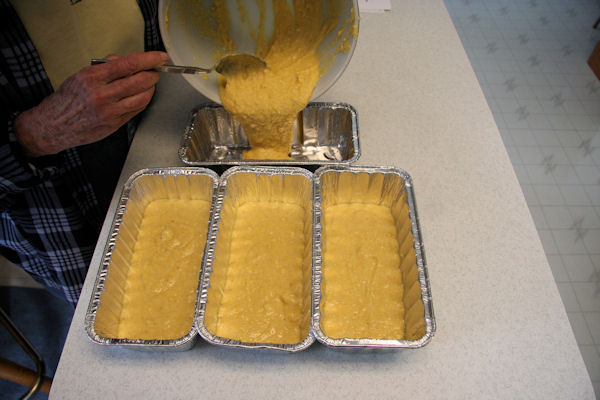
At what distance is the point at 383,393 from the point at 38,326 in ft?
4.93

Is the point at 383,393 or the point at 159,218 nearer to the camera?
the point at 383,393

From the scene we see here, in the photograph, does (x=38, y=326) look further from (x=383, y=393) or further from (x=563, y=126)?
(x=563, y=126)

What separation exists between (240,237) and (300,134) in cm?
44

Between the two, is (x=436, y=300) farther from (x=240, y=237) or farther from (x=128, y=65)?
(x=128, y=65)

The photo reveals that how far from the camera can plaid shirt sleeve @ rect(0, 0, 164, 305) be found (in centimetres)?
83

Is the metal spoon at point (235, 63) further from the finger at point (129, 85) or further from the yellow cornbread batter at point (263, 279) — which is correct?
the yellow cornbread batter at point (263, 279)

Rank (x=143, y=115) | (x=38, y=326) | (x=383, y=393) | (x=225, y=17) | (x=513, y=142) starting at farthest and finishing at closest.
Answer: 1. (x=513, y=142)
2. (x=38, y=326)
3. (x=143, y=115)
4. (x=225, y=17)
5. (x=383, y=393)

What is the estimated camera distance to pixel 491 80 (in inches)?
101

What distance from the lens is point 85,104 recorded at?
0.81 metres

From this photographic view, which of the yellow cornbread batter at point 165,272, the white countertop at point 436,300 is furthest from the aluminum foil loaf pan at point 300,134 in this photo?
the yellow cornbread batter at point 165,272

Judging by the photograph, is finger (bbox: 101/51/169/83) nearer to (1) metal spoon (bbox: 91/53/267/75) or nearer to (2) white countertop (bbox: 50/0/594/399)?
(1) metal spoon (bbox: 91/53/267/75)

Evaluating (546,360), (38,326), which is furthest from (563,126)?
(38,326)

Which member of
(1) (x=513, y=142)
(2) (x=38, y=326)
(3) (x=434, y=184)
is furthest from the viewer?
(1) (x=513, y=142)

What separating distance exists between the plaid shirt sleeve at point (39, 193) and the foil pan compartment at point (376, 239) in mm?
647
